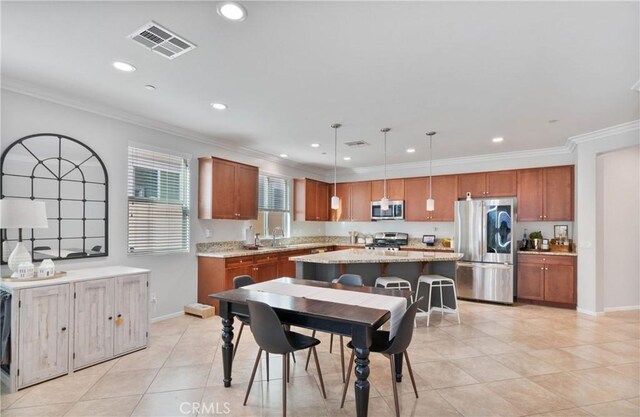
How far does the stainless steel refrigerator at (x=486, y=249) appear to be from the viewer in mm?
5359

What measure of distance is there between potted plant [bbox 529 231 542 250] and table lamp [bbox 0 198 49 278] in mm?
6773

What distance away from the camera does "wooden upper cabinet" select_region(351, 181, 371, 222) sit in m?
7.44

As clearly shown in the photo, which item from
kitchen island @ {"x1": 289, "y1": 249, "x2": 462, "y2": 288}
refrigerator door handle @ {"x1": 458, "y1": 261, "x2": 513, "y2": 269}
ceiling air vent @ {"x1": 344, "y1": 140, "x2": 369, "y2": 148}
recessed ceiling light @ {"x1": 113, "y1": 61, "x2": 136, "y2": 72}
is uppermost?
recessed ceiling light @ {"x1": 113, "y1": 61, "x2": 136, "y2": 72}

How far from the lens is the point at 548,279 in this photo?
5.27 metres

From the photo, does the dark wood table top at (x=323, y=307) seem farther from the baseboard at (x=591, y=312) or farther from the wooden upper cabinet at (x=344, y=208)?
the wooden upper cabinet at (x=344, y=208)

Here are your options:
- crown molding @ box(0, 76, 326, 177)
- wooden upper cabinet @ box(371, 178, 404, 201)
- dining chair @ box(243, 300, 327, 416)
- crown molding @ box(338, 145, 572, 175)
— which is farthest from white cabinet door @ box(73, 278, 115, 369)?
crown molding @ box(338, 145, 572, 175)

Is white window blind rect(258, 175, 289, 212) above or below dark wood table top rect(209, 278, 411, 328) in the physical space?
above

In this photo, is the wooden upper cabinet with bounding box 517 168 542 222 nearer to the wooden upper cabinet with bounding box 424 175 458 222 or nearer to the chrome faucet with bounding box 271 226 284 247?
the wooden upper cabinet with bounding box 424 175 458 222

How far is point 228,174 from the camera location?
5.05m

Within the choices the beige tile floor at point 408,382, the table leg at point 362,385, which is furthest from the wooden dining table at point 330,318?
the beige tile floor at point 408,382

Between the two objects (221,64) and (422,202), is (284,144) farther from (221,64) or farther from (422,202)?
(422,202)

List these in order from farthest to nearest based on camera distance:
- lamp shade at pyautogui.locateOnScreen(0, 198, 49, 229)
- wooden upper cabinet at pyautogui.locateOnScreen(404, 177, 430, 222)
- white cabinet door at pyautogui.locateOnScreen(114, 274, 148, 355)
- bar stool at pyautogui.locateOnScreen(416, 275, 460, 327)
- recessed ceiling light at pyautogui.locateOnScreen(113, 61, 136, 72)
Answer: wooden upper cabinet at pyautogui.locateOnScreen(404, 177, 430, 222)
bar stool at pyautogui.locateOnScreen(416, 275, 460, 327)
white cabinet door at pyautogui.locateOnScreen(114, 274, 148, 355)
recessed ceiling light at pyautogui.locateOnScreen(113, 61, 136, 72)
lamp shade at pyautogui.locateOnScreen(0, 198, 49, 229)

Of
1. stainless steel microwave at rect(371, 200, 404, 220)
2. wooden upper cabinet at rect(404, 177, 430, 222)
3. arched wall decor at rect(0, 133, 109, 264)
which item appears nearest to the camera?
arched wall decor at rect(0, 133, 109, 264)

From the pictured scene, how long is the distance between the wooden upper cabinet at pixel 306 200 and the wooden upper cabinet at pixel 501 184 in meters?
3.49
